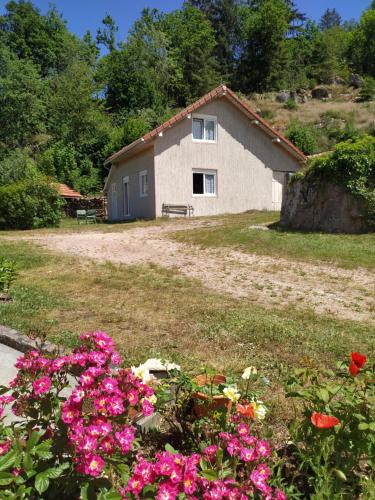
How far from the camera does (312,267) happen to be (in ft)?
26.7

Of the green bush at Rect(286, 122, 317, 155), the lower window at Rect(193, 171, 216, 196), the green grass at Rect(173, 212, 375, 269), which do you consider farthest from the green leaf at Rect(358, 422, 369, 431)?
the green bush at Rect(286, 122, 317, 155)

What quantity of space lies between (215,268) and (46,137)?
35.1 m

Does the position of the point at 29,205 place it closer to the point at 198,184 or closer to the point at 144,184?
the point at 144,184

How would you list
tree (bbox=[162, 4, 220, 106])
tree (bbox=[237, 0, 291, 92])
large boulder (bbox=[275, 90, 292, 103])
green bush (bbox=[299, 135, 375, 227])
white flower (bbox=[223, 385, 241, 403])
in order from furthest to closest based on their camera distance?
tree (bbox=[237, 0, 291, 92]), large boulder (bbox=[275, 90, 292, 103]), tree (bbox=[162, 4, 220, 106]), green bush (bbox=[299, 135, 375, 227]), white flower (bbox=[223, 385, 241, 403])

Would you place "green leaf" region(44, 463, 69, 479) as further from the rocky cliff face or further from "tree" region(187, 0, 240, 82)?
"tree" region(187, 0, 240, 82)

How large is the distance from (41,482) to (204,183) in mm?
20068

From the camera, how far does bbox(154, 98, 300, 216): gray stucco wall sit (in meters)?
19.7

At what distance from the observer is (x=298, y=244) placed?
391 inches

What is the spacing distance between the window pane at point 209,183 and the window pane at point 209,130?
6.15 ft

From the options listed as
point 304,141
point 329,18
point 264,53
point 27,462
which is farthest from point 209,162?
point 329,18

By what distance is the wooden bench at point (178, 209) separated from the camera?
64.7 ft

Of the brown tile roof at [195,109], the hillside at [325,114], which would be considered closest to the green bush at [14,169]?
the brown tile roof at [195,109]

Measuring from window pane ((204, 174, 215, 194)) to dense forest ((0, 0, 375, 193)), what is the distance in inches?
424

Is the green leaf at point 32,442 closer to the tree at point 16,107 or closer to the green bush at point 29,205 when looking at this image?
the green bush at point 29,205
